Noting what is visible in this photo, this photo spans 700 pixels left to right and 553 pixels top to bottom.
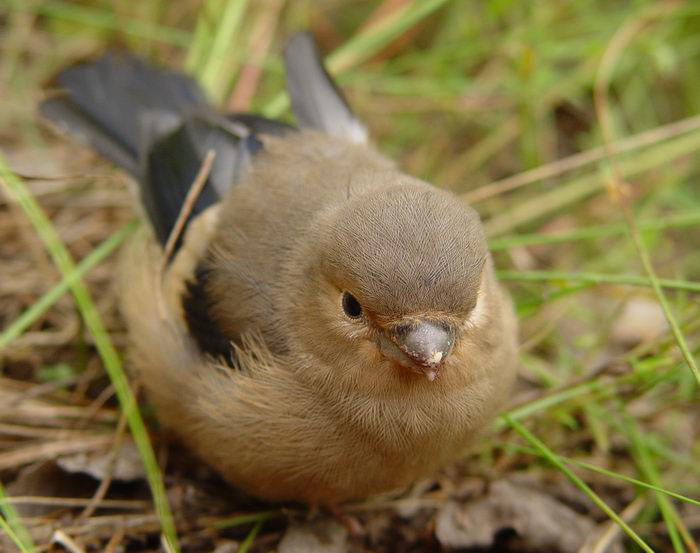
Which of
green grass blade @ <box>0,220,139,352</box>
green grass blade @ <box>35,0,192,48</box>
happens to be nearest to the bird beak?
green grass blade @ <box>0,220,139,352</box>

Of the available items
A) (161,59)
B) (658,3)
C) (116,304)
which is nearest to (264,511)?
(116,304)

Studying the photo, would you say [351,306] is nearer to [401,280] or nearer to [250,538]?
[401,280]

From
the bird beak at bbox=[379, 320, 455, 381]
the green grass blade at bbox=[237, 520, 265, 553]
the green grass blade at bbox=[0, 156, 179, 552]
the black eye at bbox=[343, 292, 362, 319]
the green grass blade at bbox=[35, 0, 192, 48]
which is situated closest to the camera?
the bird beak at bbox=[379, 320, 455, 381]

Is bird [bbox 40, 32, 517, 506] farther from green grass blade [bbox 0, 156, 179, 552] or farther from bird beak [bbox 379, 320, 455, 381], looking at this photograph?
green grass blade [bbox 0, 156, 179, 552]

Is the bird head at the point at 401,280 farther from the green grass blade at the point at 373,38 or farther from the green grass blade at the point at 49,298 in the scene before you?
the green grass blade at the point at 373,38

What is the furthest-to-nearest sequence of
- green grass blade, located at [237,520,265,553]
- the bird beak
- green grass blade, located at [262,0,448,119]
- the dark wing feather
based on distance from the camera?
1. green grass blade, located at [262,0,448,119]
2. the dark wing feather
3. green grass blade, located at [237,520,265,553]
4. the bird beak

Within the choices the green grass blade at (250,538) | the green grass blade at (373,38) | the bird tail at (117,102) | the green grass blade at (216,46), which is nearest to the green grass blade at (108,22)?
the green grass blade at (216,46)

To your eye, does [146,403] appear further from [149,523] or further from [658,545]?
[658,545]
